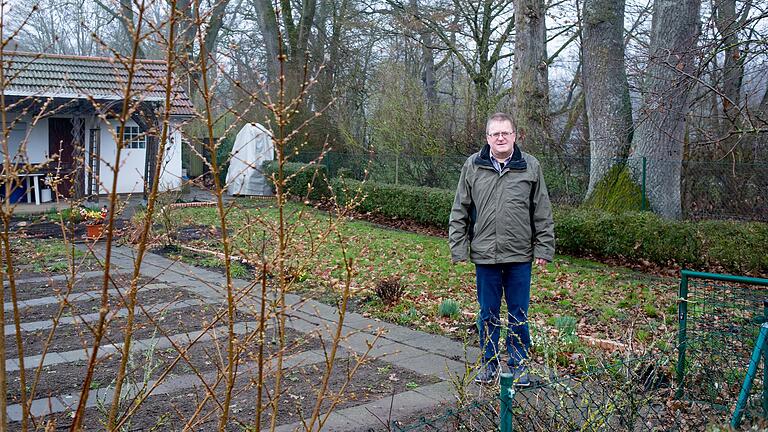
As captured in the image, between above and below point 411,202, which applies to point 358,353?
below

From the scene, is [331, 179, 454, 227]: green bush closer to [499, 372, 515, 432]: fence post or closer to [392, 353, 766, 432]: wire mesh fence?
[392, 353, 766, 432]: wire mesh fence

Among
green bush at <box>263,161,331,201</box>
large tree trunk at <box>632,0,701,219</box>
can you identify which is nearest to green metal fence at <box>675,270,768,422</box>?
large tree trunk at <box>632,0,701,219</box>

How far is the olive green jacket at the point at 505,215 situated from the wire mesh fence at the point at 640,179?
9.19 ft

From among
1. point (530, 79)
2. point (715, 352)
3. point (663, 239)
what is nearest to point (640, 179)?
point (663, 239)

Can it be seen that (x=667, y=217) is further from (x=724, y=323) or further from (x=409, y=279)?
(x=724, y=323)

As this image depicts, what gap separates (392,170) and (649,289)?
32.2ft

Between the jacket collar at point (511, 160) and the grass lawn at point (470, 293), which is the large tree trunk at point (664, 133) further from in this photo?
the jacket collar at point (511, 160)

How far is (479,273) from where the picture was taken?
17.6 feet

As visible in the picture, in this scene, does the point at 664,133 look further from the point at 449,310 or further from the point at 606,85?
the point at 449,310

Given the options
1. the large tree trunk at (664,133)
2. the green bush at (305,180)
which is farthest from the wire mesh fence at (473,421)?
the green bush at (305,180)

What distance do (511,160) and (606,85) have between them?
8.84 m

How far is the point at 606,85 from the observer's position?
526 inches

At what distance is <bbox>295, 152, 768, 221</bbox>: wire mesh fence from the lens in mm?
11836

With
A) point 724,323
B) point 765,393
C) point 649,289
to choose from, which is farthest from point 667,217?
point 765,393
